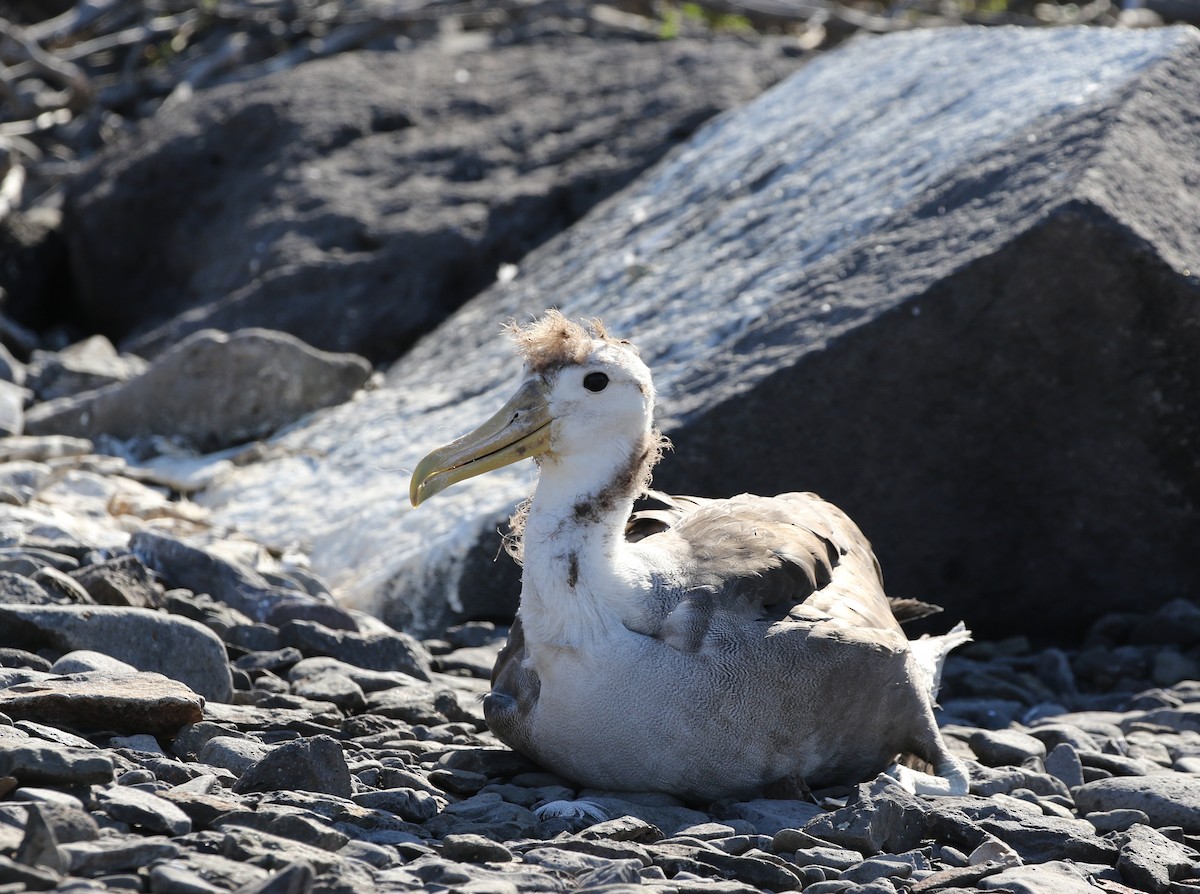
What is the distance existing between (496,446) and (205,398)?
4.67 metres

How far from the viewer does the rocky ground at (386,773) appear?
11.9ft

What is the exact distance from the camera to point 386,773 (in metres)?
4.57

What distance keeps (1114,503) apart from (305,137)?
6.78m

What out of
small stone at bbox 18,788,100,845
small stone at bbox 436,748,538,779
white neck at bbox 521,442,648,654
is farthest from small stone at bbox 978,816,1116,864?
small stone at bbox 18,788,100,845

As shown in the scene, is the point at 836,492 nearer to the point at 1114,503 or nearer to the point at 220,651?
the point at 1114,503

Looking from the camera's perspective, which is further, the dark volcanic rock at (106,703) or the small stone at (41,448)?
the small stone at (41,448)

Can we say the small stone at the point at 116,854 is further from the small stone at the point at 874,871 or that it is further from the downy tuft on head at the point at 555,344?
the downy tuft on head at the point at 555,344

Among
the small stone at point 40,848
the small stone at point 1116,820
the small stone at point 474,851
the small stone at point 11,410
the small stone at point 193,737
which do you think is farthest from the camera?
the small stone at point 11,410

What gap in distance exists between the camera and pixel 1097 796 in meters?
5.13

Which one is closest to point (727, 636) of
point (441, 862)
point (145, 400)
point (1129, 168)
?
point (441, 862)

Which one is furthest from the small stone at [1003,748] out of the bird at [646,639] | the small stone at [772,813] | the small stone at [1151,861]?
the small stone at [772,813]

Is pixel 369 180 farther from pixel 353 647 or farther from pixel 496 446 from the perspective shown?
pixel 496 446

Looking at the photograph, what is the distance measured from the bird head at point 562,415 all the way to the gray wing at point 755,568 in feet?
1.33

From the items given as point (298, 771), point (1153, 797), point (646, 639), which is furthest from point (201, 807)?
point (1153, 797)
